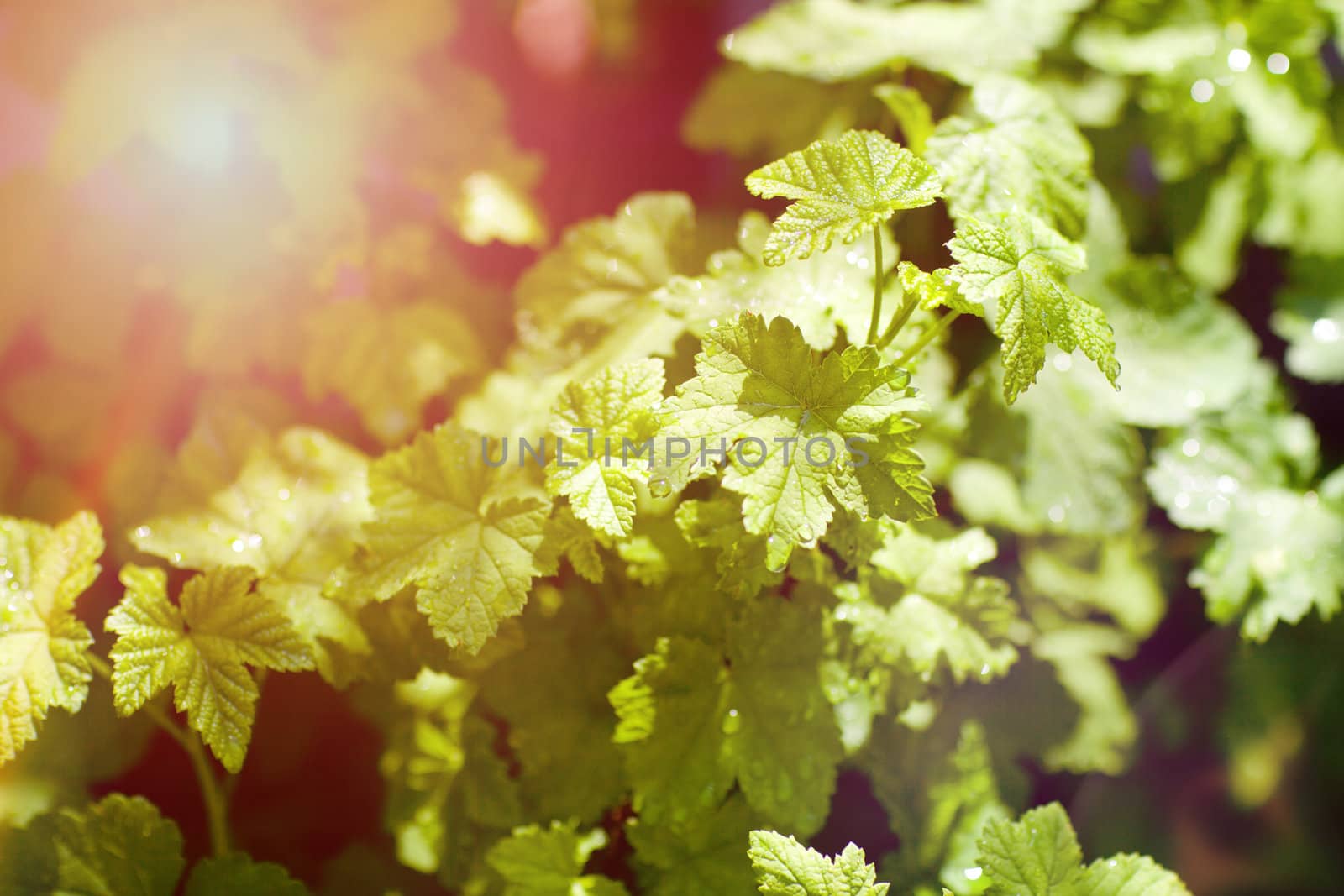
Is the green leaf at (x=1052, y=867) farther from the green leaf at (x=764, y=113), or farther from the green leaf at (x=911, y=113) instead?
the green leaf at (x=764, y=113)

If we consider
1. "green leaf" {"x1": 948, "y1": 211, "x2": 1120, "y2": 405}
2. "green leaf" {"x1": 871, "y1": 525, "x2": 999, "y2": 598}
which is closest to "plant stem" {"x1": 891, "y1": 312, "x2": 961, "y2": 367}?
"green leaf" {"x1": 948, "y1": 211, "x2": 1120, "y2": 405}

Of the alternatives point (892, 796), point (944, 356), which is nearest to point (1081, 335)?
point (944, 356)

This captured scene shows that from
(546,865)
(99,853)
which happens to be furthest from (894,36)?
(99,853)

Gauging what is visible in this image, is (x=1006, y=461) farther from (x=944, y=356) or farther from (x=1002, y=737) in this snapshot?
(x=1002, y=737)

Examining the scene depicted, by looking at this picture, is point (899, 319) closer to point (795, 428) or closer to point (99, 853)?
point (795, 428)

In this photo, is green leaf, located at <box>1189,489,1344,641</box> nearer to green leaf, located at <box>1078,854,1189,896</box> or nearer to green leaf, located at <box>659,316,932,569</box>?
green leaf, located at <box>1078,854,1189,896</box>

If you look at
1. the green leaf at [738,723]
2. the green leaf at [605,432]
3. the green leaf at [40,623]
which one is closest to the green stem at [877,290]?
the green leaf at [605,432]

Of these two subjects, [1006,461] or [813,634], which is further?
[1006,461]
